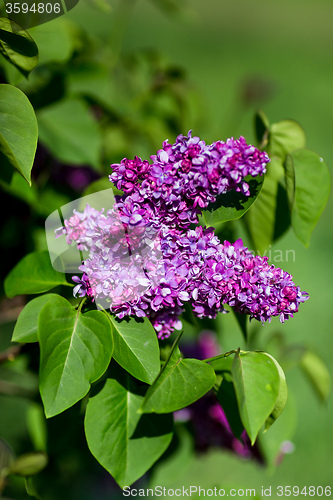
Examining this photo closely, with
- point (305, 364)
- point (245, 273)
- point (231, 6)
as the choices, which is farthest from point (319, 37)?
point (245, 273)

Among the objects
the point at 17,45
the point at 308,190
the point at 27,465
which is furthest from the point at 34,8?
the point at 27,465

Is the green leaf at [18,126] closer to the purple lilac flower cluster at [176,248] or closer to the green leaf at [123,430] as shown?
the purple lilac flower cluster at [176,248]

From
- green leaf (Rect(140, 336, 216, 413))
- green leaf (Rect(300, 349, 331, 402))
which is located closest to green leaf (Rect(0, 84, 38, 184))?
green leaf (Rect(140, 336, 216, 413))

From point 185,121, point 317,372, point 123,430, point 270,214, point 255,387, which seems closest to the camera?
point 255,387

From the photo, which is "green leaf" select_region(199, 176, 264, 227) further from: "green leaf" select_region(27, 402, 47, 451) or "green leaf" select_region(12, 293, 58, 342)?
"green leaf" select_region(27, 402, 47, 451)

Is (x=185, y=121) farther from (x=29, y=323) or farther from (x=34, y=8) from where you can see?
(x=29, y=323)

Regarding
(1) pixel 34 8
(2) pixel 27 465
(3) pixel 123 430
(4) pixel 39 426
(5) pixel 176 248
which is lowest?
(4) pixel 39 426

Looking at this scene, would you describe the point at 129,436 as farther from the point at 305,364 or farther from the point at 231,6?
the point at 231,6
